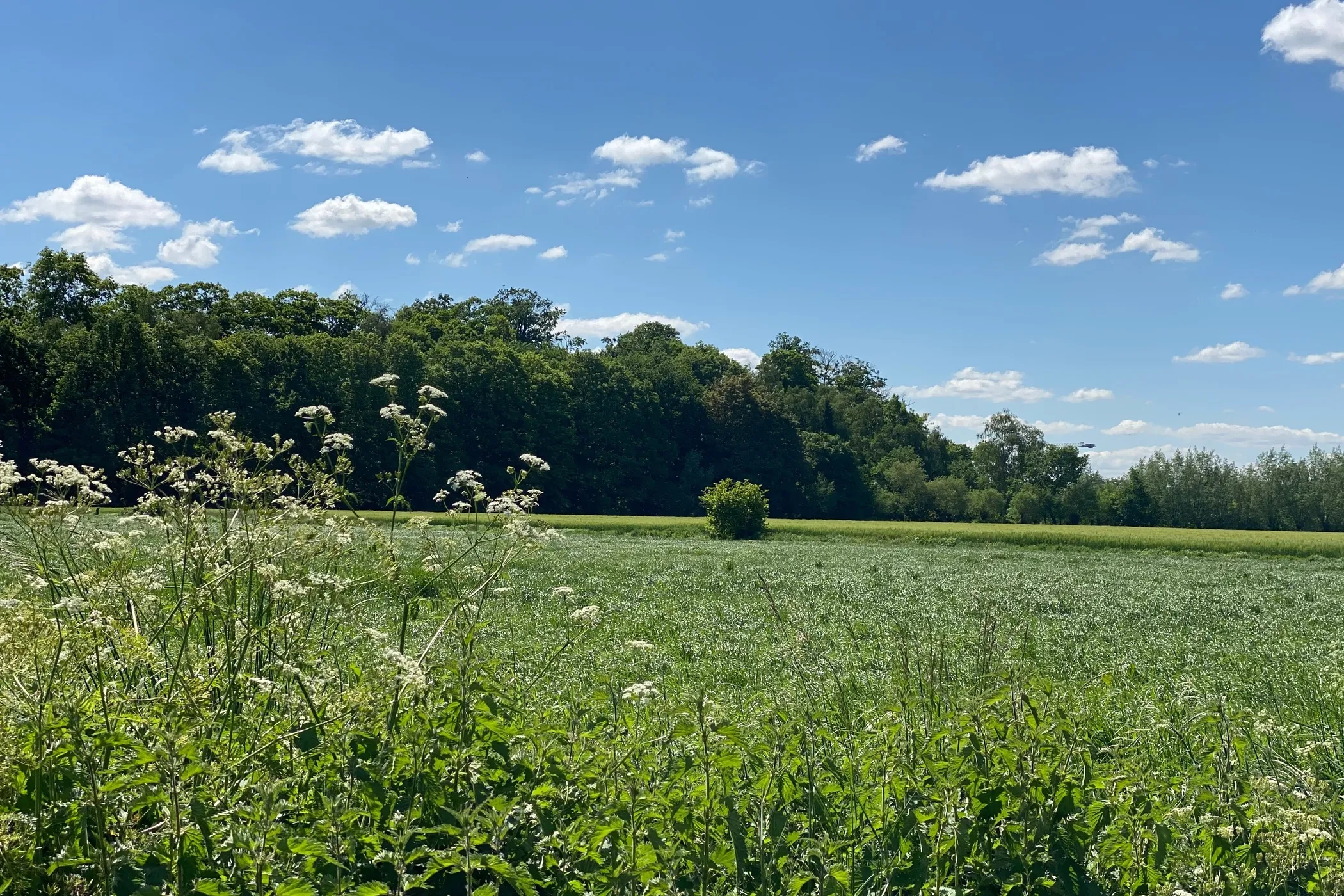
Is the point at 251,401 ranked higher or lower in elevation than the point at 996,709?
higher

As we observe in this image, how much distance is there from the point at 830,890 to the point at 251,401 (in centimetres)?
7019

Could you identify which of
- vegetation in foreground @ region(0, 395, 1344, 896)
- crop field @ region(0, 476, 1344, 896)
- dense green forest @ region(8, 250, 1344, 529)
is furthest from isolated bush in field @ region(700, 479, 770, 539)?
vegetation in foreground @ region(0, 395, 1344, 896)

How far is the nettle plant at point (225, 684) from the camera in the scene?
2.70 m

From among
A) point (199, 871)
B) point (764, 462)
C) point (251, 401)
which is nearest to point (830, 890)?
point (199, 871)

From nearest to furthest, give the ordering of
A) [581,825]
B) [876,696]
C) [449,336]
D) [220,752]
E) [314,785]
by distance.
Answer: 1. [220,752]
2. [581,825]
3. [314,785]
4. [876,696]
5. [449,336]

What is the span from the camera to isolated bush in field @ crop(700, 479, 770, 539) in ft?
165

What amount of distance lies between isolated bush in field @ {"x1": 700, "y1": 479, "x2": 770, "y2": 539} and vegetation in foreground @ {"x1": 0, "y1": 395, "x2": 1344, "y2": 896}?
45.1 metres

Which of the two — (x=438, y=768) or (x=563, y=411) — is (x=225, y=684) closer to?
(x=438, y=768)

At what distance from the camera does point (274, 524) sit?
4.54m

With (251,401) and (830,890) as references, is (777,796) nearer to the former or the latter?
(830,890)

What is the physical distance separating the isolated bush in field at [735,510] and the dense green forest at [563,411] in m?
16.2

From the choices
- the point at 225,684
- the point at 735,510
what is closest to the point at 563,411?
the point at 735,510

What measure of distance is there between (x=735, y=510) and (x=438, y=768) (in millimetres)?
46959

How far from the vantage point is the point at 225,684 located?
4074 mm
